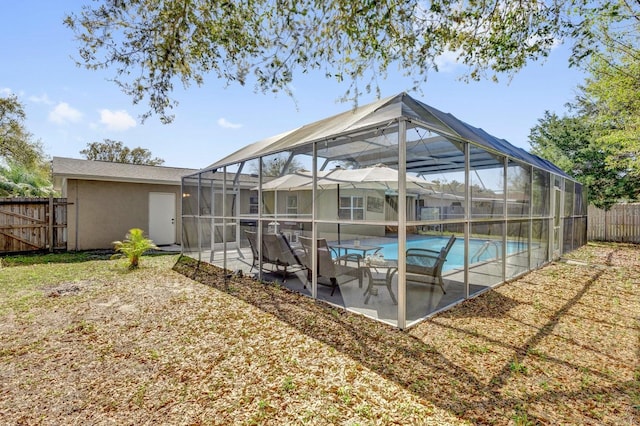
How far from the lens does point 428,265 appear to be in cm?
458

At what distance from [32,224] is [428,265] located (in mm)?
12256

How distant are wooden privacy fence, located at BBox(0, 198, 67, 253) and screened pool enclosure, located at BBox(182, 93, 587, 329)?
7.32m

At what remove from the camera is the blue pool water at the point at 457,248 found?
4.22m

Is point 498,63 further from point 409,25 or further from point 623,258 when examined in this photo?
point 623,258

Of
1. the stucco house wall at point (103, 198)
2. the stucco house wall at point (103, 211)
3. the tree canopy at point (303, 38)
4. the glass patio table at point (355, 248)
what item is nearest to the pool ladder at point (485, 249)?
the glass patio table at point (355, 248)

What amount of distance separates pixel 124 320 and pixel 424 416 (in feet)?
13.6

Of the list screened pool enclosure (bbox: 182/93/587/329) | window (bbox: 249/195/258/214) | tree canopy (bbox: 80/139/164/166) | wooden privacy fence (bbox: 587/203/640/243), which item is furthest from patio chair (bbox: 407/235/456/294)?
tree canopy (bbox: 80/139/164/166)

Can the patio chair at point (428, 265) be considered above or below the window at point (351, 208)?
below

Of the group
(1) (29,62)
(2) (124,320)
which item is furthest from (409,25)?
(1) (29,62)

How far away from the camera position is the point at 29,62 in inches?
209

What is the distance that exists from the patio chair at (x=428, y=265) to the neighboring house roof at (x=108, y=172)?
10.3 metres

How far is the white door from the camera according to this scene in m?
12.0

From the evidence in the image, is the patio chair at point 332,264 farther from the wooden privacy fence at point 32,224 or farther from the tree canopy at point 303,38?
the wooden privacy fence at point 32,224

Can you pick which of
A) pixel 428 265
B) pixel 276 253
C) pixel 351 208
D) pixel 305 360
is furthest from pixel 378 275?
pixel 276 253
